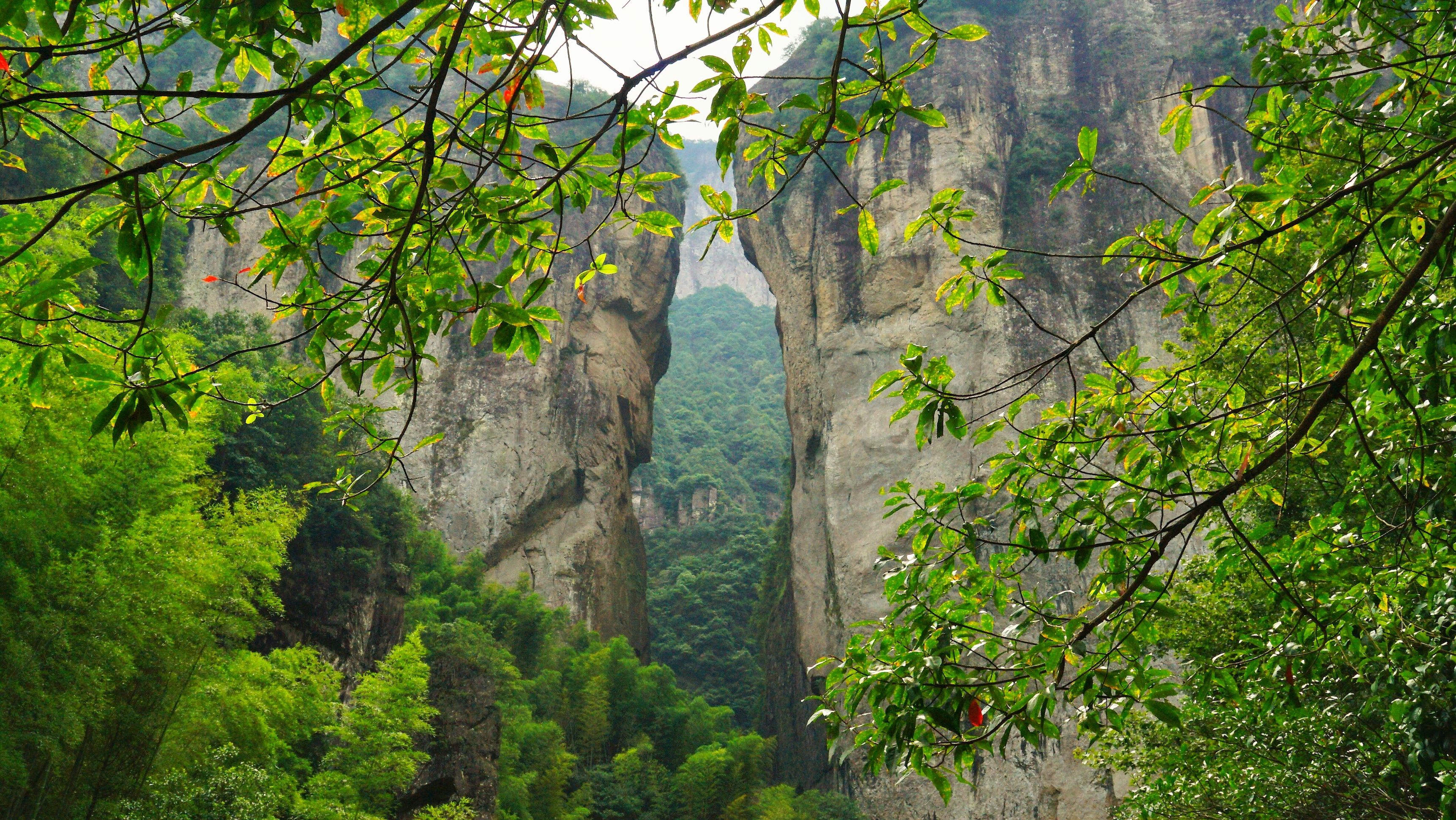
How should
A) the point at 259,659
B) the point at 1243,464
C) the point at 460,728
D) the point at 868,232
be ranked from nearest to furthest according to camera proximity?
the point at 868,232 → the point at 1243,464 → the point at 259,659 → the point at 460,728

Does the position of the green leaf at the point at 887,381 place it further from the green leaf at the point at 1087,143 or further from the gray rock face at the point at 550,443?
the gray rock face at the point at 550,443

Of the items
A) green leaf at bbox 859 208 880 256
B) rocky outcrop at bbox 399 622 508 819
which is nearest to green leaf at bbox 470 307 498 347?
green leaf at bbox 859 208 880 256

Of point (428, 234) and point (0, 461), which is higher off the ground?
point (0, 461)

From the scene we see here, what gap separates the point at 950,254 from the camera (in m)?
18.4

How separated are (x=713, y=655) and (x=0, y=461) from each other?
66.1 feet

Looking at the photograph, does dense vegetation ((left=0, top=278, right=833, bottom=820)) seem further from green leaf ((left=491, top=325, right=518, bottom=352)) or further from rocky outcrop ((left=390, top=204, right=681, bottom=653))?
rocky outcrop ((left=390, top=204, right=681, bottom=653))

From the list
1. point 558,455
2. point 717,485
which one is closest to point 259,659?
point 558,455

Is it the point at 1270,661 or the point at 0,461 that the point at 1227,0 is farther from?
the point at 0,461

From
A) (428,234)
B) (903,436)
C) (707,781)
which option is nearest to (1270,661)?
(428,234)

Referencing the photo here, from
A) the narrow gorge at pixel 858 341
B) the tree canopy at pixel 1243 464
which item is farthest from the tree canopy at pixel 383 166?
the narrow gorge at pixel 858 341

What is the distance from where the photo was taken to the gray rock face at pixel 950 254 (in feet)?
56.4

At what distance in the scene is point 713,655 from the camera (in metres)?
24.4

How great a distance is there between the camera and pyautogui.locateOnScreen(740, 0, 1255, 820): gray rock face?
56.4ft

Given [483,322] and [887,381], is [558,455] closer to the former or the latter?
[887,381]
